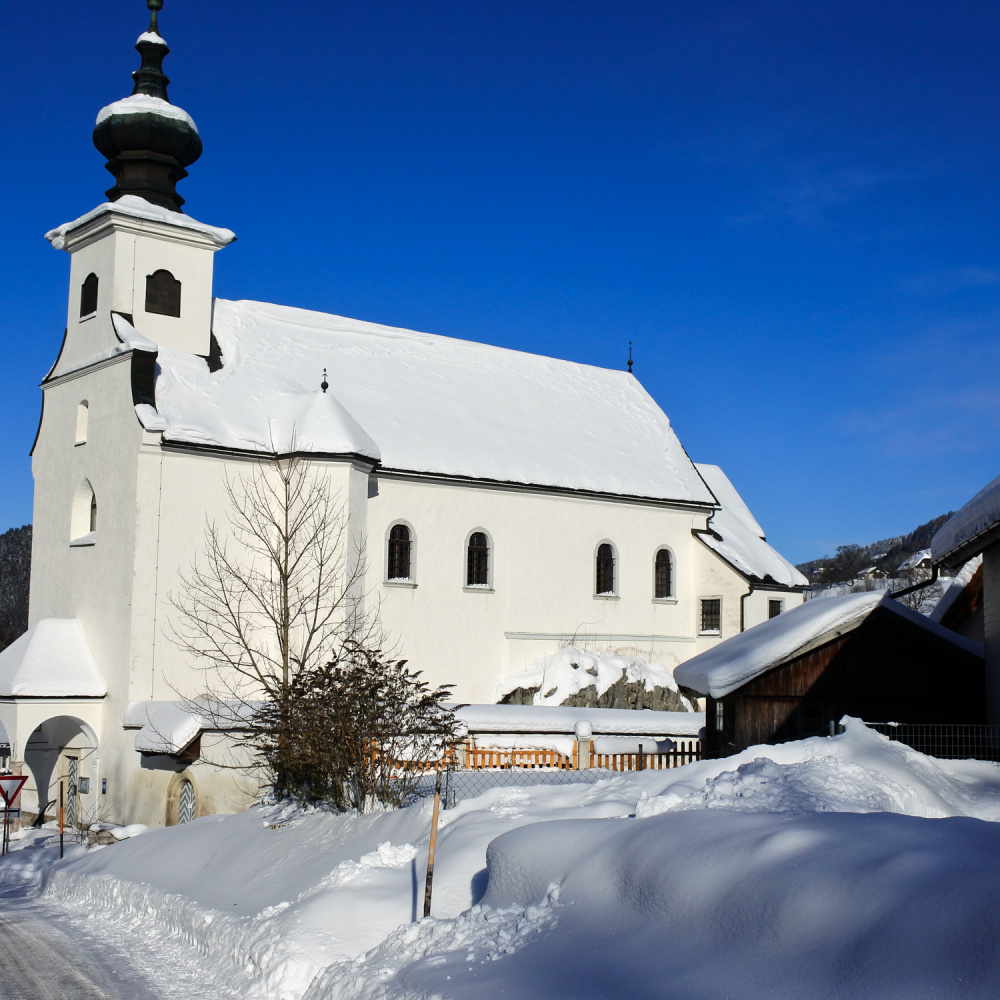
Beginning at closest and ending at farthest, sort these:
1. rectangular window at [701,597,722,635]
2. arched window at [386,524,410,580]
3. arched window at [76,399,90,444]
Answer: arched window at [76,399,90,444] → arched window at [386,524,410,580] → rectangular window at [701,597,722,635]

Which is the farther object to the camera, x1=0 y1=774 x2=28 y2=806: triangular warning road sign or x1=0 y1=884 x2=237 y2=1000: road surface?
x1=0 y1=774 x2=28 y2=806: triangular warning road sign

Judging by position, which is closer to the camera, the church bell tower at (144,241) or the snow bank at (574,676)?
the church bell tower at (144,241)

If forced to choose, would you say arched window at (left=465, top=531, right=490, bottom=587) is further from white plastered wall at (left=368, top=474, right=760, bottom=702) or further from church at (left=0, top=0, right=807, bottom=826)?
white plastered wall at (left=368, top=474, right=760, bottom=702)

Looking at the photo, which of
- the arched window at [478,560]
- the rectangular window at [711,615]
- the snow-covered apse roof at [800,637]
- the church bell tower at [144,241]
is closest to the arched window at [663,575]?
the rectangular window at [711,615]

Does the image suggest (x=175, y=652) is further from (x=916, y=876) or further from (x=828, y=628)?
(x=916, y=876)

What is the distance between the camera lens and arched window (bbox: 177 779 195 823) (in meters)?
21.9

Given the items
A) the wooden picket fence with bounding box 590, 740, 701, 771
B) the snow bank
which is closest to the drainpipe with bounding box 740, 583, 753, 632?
the snow bank

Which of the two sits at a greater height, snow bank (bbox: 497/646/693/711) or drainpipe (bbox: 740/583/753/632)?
drainpipe (bbox: 740/583/753/632)

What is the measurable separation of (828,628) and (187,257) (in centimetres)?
1742

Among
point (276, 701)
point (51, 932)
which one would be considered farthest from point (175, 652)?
point (51, 932)

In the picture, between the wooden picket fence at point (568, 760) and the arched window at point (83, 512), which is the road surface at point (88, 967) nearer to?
the wooden picket fence at point (568, 760)

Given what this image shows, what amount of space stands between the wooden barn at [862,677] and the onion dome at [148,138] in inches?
714

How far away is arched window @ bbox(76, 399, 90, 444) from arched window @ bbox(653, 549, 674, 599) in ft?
50.6

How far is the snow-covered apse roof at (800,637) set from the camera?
695 inches
